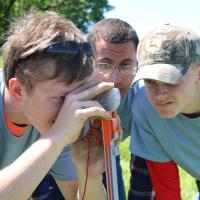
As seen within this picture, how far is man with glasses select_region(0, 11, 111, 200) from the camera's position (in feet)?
7.50

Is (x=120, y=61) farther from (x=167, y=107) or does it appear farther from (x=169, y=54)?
(x=167, y=107)

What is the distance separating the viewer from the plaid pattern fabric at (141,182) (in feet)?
11.7

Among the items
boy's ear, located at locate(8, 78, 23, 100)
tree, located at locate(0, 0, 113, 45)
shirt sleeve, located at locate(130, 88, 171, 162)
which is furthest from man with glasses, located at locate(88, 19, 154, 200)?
tree, located at locate(0, 0, 113, 45)

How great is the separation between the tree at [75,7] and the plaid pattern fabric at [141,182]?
27.8 metres

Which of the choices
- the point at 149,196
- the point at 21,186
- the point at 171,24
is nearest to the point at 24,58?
the point at 21,186

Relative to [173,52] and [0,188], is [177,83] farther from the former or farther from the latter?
[0,188]

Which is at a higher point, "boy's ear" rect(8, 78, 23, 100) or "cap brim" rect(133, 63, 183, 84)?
"boy's ear" rect(8, 78, 23, 100)

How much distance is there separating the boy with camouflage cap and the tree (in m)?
27.9

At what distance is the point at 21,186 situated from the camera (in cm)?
226

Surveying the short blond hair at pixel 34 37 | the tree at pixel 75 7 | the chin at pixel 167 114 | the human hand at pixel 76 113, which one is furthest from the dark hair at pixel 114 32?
the tree at pixel 75 7

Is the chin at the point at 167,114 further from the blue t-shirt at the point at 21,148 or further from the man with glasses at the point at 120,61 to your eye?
the blue t-shirt at the point at 21,148

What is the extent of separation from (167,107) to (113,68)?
0.66 m

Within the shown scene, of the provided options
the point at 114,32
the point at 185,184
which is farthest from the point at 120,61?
the point at 185,184

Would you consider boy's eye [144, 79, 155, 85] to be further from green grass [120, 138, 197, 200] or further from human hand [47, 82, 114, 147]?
green grass [120, 138, 197, 200]
